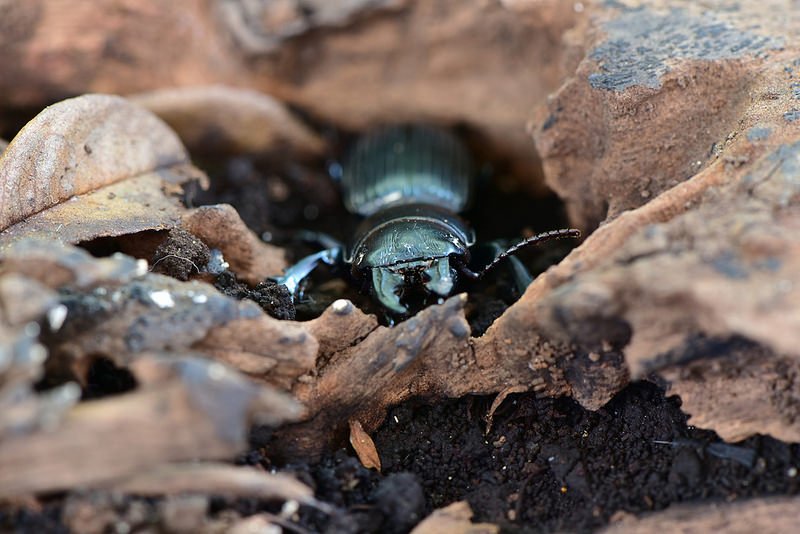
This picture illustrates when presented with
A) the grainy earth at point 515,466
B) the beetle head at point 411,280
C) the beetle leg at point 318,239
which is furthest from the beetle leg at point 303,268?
the beetle head at point 411,280

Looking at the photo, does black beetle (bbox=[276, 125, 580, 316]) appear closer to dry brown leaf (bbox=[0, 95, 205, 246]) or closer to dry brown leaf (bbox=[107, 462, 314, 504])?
dry brown leaf (bbox=[0, 95, 205, 246])

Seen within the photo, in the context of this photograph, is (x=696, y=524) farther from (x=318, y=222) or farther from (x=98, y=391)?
(x=318, y=222)

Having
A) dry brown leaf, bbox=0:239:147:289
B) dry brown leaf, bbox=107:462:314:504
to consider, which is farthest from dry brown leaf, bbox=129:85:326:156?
dry brown leaf, bbox=107:462:314:504

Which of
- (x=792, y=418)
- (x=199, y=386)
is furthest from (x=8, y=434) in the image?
(x=792, y=418)

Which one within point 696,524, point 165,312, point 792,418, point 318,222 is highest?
point 165,312

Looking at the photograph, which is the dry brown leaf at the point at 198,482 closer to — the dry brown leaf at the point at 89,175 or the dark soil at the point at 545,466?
the dark soil at the point at 545,466

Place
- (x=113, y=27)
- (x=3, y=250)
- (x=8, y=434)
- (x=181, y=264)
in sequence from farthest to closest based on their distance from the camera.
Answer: (x=113, y=27) < (x=181, y=264) < (x=3, y=250) < (x=8, y=434)

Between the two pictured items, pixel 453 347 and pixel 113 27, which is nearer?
pixel 453 347
